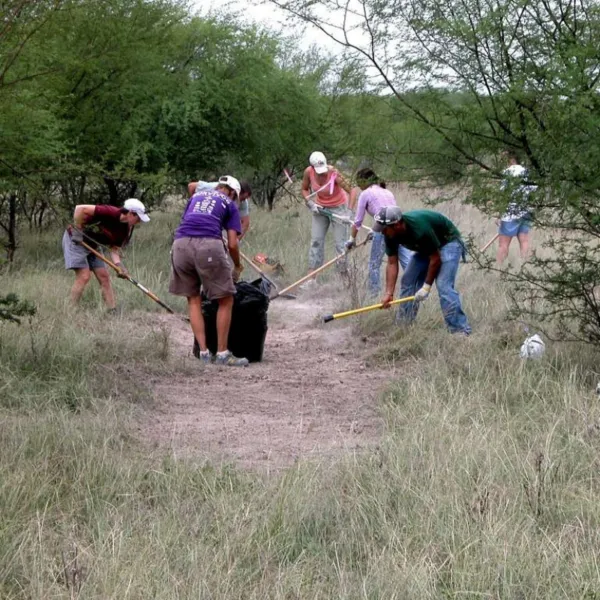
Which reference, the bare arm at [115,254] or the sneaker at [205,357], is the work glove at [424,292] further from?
the bare arm at [115,254]

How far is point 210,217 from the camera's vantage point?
7.48 metres

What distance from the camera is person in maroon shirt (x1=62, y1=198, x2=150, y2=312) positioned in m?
8.61

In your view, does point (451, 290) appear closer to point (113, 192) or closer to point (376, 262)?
point (376, 262)

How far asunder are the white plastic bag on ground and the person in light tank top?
4817 millimetres

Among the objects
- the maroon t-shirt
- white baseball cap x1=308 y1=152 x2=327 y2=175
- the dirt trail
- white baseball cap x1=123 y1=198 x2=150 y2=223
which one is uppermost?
white baseball cap x1=308 y1=152 x2=327 y2=175

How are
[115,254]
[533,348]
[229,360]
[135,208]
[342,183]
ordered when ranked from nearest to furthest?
[533,348] < [229,360] < [135,208] < [115,254] < [342,183]

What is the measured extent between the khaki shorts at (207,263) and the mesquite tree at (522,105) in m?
1.69

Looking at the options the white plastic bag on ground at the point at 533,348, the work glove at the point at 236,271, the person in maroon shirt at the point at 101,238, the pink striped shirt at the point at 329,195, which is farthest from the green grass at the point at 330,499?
the pink striped shirt at the point at 329,195

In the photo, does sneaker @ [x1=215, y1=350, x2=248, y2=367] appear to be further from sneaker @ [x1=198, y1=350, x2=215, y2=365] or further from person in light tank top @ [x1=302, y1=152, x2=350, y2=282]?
person in light tank top @ [x1=302, y1=152, x2=350, y2=282]

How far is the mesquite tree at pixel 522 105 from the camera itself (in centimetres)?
552

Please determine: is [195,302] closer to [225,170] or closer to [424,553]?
[424,553]

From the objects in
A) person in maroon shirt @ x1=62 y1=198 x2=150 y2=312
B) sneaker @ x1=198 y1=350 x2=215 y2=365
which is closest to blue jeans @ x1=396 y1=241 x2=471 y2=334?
sneaker @ x1=198 y1=350 x2=215 y2=365

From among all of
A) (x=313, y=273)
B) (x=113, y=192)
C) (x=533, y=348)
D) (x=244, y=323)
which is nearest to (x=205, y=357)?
(x=244, y=323)

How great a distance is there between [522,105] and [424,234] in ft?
4.96
